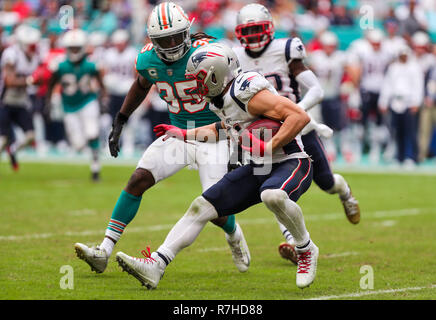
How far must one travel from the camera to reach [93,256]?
5.25 metres

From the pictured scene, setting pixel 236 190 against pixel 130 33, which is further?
pixel 130 33

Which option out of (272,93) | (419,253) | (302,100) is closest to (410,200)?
(419,253)

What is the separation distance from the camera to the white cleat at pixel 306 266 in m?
4.79

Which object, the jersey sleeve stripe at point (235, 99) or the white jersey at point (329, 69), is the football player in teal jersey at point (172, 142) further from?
the white jersey at point (329, 69)

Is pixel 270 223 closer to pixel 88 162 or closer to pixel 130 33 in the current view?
pixel 88 162

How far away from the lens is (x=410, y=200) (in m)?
9.55

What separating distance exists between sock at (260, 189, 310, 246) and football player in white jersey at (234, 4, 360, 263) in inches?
39.9

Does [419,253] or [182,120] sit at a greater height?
[182,120]

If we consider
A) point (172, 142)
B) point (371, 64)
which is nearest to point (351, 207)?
point (172, 142)

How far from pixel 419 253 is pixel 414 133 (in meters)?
7.37

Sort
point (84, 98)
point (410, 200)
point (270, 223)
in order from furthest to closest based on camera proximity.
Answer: point (84, 98), point (410, 200), point (270, 223)

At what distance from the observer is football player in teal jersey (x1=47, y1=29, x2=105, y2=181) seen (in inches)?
430

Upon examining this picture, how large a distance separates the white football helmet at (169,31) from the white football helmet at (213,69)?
0.47 meters

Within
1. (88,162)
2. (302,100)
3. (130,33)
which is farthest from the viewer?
(130,33)
